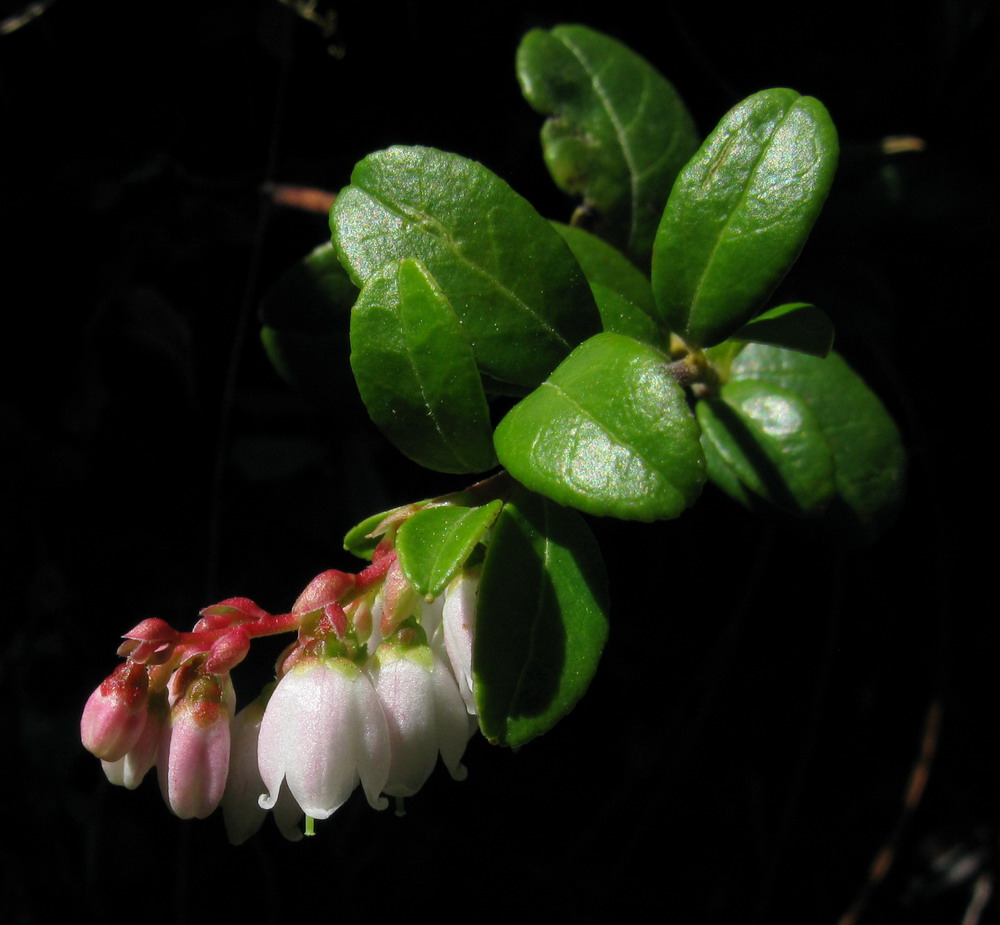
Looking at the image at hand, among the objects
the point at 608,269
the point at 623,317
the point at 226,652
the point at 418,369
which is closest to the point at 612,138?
the point at 608,269

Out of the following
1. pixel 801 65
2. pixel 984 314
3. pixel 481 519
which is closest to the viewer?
pixel 481 519

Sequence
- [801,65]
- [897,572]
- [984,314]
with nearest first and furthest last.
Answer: [801,65] → [984,314] → [897,572]

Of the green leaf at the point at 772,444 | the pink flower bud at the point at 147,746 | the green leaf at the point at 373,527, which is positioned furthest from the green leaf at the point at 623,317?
the pink flower bud at the point at 147,746

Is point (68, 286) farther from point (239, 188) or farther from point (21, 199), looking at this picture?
point (239, 188)

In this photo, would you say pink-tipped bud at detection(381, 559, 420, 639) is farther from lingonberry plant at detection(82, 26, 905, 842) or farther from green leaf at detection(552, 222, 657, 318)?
green leaf at detection(552, 222, 657, 318)

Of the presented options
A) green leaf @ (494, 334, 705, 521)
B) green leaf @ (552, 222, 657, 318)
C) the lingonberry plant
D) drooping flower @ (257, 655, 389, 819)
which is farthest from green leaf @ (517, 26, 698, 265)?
drooping flower @ (257, 655, 389, 819)

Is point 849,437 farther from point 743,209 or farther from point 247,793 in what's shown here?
point 247,793

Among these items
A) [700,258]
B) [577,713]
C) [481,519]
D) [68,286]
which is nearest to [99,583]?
→ [68,286]
